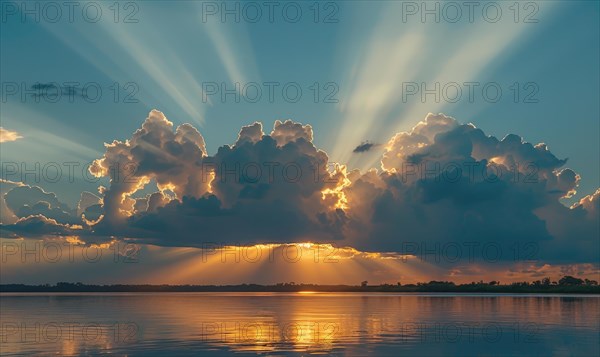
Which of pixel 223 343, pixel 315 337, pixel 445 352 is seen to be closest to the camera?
pixel 445 352

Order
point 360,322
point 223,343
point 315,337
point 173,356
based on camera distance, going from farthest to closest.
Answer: point 360,322, point 315,337, point 223,343, point 173,356

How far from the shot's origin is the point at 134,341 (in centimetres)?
7588

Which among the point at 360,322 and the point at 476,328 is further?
the point at 360,322

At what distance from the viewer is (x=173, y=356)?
6188cm

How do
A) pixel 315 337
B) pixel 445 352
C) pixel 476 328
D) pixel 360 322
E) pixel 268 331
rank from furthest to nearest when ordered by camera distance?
pixel 360 322 < pixel 476 328 < pixel 268 331 < pixel 315 337 < pixel 445 352

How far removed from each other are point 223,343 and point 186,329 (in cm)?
2106

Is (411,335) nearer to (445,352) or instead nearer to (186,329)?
(445,352)

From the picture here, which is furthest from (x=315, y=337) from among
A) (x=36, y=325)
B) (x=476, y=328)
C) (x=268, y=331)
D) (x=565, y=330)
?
(x=36, y=325)

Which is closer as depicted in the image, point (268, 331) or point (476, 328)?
point (268, 331)

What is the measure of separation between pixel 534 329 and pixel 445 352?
3320 centimetres

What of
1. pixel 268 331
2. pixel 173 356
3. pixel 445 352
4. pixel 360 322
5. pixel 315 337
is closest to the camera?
pixel 173 356

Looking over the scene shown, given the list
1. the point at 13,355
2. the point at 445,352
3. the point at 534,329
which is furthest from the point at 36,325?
the point at 534,329

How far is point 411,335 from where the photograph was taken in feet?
278

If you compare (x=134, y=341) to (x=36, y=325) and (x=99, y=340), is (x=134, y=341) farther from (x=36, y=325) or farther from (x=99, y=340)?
(x=36, y=325)
